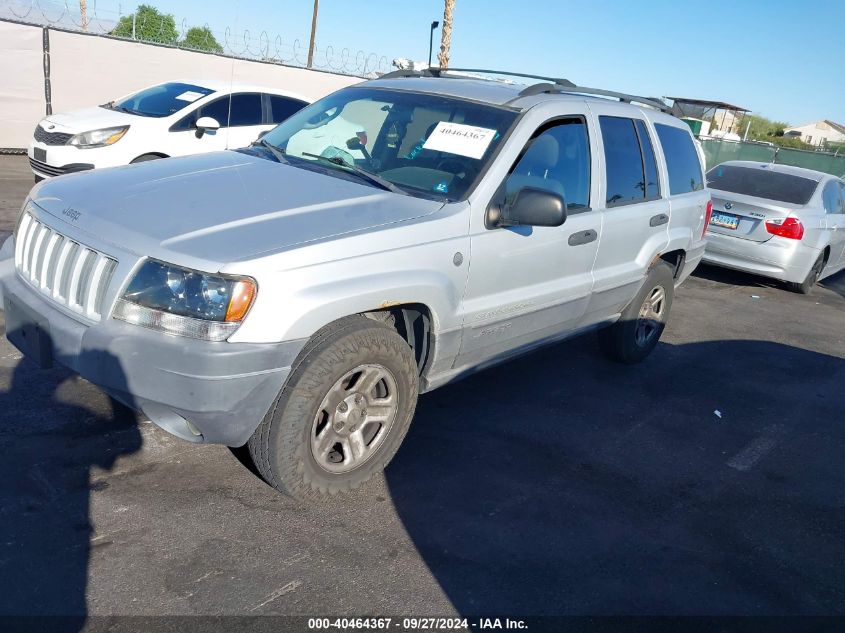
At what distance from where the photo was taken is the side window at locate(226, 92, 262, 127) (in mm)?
10000

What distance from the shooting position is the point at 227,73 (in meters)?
16.9

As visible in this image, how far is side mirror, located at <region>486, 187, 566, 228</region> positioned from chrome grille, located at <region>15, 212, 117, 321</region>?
6.04 ft

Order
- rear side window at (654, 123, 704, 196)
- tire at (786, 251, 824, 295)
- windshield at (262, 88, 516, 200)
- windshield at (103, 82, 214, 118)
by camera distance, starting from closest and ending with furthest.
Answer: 1. windshield at (262, 88, 516, 200)
2. rear side window at (654, 123, 704, 196)
3. tire at (786, 251, 824, 295)
4. windshield at (103, 82, 214, 118)

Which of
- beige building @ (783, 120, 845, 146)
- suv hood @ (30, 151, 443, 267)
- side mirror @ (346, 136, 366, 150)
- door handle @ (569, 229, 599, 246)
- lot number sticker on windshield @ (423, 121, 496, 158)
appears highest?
lot number sticker on windshield @ (423, 121, 496, 158)

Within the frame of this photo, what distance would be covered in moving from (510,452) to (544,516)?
665mm

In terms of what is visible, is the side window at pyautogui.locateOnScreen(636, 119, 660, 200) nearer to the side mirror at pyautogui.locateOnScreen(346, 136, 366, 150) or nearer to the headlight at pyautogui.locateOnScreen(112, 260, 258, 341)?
the side mirror at pyautogui.locateOnScreen(346, 136, 366, 150)

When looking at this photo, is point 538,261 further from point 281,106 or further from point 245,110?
point 281,106

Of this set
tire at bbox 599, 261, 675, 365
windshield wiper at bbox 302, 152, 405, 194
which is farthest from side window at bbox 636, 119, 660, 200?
windshield wiper at bbox 302, 152, 405, 194

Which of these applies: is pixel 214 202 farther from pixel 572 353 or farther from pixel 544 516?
pixel 572 353

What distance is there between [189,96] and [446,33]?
12.2 metres

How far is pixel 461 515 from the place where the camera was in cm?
354

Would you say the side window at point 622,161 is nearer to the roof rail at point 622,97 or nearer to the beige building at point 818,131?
the roof rail at point 622,97

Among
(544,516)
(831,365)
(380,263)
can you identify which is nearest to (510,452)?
(544,516)

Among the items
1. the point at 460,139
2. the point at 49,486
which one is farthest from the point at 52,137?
the point at 49,486
